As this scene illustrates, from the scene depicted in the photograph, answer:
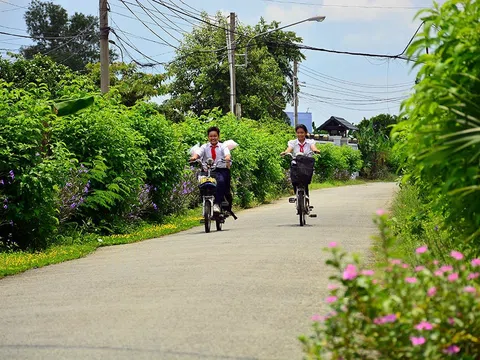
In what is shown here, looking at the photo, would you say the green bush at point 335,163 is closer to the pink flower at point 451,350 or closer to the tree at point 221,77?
the tree at point 221,77

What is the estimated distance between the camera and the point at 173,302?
28.9 feet

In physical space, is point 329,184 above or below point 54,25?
below

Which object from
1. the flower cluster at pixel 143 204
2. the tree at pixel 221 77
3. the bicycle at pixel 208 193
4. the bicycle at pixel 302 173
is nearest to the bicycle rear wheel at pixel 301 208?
the bicycle at pixel 302 173

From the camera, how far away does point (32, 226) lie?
1538 cm

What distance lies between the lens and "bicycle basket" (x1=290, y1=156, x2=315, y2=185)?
18984 millimetres

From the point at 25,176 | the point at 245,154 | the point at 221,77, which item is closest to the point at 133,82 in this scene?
the point at 221,77

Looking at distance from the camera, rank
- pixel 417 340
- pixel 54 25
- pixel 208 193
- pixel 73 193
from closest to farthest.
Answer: pixel 417 340 → pixel 73 193 → pixel 208 193 → pixel 54 25

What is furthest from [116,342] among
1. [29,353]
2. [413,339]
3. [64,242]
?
[64,242]

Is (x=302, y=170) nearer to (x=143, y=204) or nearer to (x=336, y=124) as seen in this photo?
(x=143, y=204)

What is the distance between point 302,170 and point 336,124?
→ 9389 centimetres

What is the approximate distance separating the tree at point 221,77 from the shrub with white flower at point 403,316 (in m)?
61.8

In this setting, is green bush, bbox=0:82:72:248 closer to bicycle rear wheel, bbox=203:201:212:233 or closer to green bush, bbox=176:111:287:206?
bicycle rear wheel, bbox=203:201:212:233

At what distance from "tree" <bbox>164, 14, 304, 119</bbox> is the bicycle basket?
47.7 m

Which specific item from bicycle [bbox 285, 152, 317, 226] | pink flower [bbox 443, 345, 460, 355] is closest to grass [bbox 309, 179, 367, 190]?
bicycle [bbox 285, 152, 317, 226]
